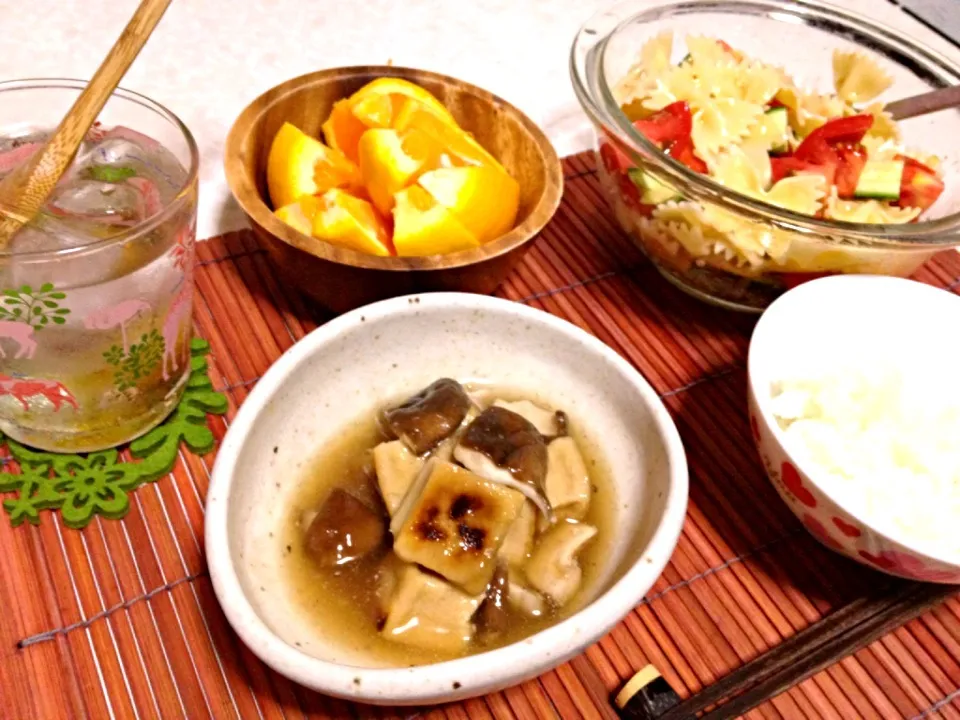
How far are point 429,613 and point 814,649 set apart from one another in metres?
0.42

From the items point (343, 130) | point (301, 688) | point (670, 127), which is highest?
point (670, 127)

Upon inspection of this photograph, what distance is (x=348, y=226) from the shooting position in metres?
1.01

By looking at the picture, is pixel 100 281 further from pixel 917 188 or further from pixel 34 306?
pixel 917 188

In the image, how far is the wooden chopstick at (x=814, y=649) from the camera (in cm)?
78

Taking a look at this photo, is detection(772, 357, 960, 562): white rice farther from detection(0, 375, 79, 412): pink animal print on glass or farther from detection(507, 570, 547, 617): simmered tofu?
detection(0, 375, 79, 412): pink animal print on glass

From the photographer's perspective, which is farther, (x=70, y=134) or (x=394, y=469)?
(x=394, y=469)

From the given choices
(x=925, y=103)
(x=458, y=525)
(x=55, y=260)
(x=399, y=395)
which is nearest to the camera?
(x=55, y=260)

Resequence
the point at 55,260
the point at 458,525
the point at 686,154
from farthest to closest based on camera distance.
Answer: the point at 686,154 → the point at 458,525 → the point at 55,260

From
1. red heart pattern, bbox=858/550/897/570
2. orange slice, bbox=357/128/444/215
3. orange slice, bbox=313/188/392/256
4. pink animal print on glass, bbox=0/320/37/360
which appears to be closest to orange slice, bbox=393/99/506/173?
orange slice, bbox=357/128/444/215

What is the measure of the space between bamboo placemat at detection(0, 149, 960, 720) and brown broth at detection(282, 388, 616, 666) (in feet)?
0.19

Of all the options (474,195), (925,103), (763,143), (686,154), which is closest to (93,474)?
(474,195)

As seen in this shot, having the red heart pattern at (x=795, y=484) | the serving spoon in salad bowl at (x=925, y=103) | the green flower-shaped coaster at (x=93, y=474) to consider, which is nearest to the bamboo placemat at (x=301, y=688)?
the green flower-shaped coaster at (x=93, y=474)

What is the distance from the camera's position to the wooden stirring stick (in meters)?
0.73

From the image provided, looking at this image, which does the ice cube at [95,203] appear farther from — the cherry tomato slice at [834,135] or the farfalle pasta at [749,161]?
the cherry tomato slice at [834,135]
